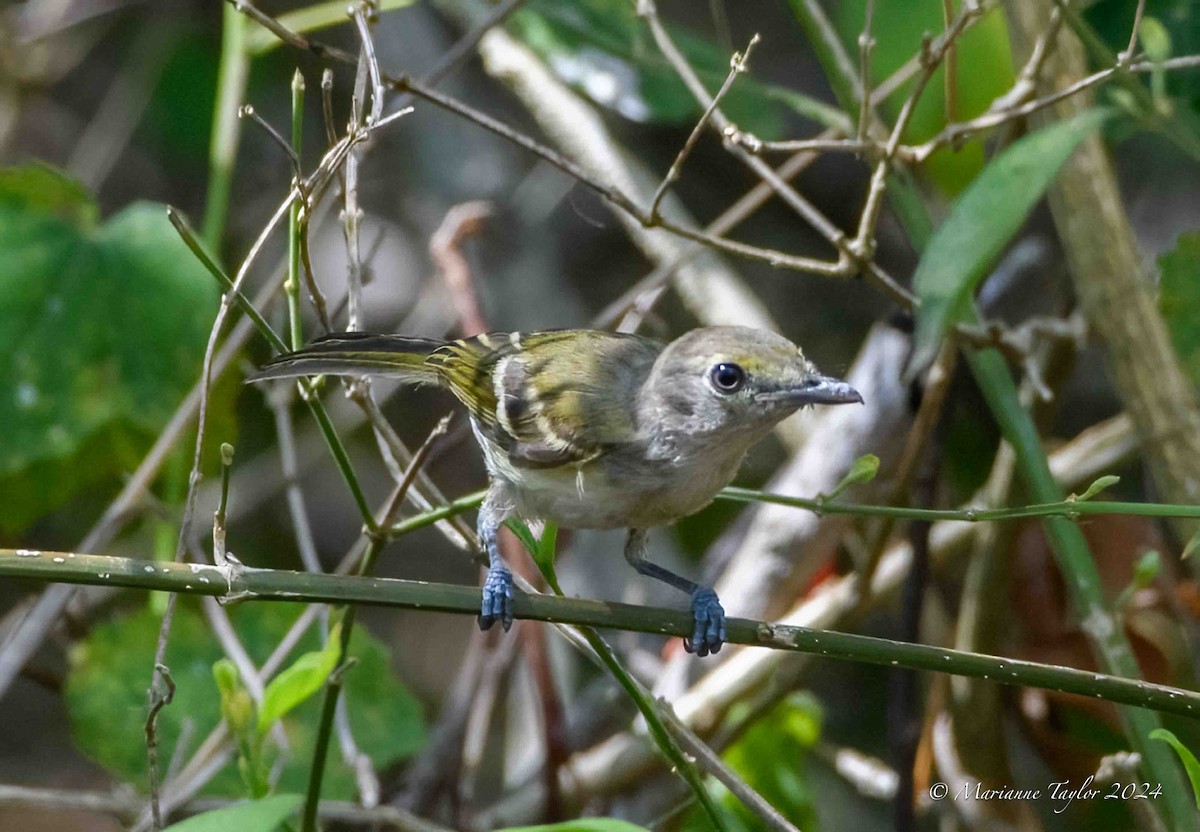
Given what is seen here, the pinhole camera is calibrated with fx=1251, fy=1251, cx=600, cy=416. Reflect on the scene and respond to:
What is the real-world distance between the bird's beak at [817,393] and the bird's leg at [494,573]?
49 centimetres

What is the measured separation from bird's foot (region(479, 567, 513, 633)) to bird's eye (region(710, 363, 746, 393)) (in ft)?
1.56

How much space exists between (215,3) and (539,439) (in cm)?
283

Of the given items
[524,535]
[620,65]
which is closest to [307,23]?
[620,65]

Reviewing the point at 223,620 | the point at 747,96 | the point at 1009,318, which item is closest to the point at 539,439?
the point at 223,620

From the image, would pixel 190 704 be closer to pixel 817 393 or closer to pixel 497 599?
pixel 497 599

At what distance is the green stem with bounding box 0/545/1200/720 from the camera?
1.37 m

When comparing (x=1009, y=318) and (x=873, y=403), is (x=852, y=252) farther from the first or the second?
(x=1009, y=318)

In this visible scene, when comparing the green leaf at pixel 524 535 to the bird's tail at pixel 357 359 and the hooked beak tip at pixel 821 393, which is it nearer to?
the bird's tail at pixel 357 359

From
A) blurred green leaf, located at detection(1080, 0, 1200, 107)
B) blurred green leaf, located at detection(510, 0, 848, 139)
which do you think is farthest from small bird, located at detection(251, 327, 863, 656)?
blurred green leaf, located at detection(1080, 0, 1200, 107)

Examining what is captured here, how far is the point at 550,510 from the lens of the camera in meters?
2.21

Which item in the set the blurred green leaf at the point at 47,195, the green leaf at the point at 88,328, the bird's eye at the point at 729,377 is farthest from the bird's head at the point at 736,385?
the blurred green leaf at the point at 47,195

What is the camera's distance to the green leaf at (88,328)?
2.62m

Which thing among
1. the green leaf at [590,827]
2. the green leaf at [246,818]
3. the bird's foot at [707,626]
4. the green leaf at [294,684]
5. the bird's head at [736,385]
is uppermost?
the bird's head at [736,385]

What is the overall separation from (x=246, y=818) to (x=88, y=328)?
5.29ft
